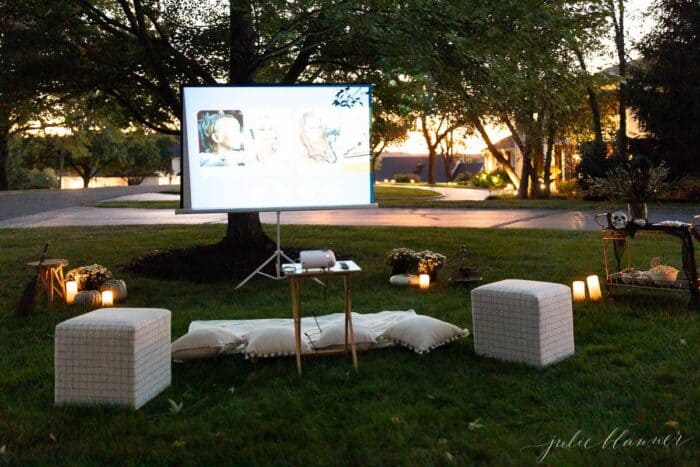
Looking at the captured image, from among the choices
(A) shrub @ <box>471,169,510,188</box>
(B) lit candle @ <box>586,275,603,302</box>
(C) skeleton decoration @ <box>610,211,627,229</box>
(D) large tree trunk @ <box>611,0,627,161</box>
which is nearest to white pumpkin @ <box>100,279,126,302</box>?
(B) lit candle @ <box>586,275,603,302</box>

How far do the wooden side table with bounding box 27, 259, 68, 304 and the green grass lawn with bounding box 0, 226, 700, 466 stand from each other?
0.54 m

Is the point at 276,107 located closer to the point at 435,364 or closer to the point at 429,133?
the point at 435,364

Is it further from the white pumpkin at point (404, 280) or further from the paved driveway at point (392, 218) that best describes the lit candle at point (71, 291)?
the paved driveway at point (392, 218)

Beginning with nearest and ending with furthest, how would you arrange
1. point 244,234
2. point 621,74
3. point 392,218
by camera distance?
point 244,234 < point 392,218 < point 621,74

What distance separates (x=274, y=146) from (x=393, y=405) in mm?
4174

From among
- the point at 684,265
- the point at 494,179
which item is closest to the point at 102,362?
the point at 684,265

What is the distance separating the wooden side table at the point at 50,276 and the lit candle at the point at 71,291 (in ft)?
0.54

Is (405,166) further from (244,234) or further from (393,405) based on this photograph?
(393,405)

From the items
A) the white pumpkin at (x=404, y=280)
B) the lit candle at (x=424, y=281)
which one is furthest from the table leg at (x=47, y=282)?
the lit candle at (x=424, y=281)

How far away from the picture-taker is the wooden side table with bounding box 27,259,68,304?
6719mm

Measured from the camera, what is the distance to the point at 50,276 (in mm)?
6820

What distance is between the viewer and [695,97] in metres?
20.7

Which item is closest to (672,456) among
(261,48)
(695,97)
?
(261,48)

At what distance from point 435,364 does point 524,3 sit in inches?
158
